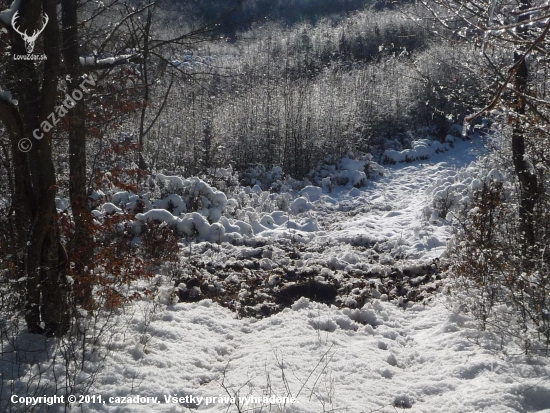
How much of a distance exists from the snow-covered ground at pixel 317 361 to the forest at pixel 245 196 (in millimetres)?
71

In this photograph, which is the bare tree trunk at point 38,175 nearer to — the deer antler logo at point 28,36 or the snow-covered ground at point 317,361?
the deer antler logo at point 28,36

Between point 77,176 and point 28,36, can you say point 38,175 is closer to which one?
point 77,176

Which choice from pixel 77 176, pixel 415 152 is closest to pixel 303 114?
pixel 415 152

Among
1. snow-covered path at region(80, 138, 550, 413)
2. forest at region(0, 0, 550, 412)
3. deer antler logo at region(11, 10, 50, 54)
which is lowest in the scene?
snow-covered path at region(80, 138, 550, 413)

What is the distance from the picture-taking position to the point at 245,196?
10.1m

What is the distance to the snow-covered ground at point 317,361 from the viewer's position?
3430mm

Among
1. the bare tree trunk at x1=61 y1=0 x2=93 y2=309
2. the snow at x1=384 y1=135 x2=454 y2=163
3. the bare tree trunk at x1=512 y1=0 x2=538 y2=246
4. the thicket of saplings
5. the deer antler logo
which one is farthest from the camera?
the snow at x1=384 y1=135 x2=454 y2=163

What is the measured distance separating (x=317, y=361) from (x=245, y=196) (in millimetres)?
6206

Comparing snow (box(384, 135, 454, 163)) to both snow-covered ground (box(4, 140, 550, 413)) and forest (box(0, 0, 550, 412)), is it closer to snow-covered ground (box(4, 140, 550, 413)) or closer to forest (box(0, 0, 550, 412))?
forest (box(0, 0, 550, 412))

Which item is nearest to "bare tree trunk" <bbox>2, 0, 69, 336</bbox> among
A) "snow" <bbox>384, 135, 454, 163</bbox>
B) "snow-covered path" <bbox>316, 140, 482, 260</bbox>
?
"snow-covered path" <bbox>316, 140, 482, 260</bbox>

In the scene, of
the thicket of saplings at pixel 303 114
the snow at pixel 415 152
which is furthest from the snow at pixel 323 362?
the snow at pixel 415 152

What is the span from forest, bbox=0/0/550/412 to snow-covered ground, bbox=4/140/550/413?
0.07 meters

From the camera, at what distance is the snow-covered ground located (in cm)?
343

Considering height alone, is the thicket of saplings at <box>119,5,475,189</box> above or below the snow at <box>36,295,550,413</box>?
above
